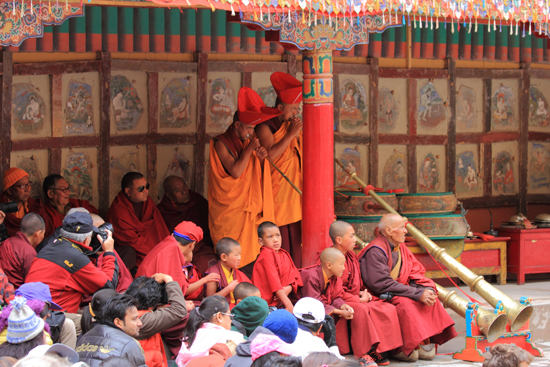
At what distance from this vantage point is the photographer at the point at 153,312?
461cm

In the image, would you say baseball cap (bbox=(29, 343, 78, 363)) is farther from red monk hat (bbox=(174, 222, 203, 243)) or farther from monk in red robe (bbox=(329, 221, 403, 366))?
monk in red robe (bbox=(329, 221, 403, 366))

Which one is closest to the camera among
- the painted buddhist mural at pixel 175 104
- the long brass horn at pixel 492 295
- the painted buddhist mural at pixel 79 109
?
the long brass horn at pixel 492 295

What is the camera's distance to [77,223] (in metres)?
4.98

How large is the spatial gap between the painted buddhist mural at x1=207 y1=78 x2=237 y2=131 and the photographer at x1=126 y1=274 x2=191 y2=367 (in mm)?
3945

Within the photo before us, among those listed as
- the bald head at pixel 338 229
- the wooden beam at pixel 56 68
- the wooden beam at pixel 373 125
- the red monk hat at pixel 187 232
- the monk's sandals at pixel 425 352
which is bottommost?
the monk's sandals at pixel 425 352

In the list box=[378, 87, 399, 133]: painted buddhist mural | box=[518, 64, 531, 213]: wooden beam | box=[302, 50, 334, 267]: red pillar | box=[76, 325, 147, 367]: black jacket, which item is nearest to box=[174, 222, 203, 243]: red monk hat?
box=[302, 50, 334, 267]: red pillar

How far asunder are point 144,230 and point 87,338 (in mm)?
3495

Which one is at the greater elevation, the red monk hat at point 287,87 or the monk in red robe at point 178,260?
the red monk hat at point 287,87

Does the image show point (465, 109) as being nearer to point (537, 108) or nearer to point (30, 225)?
point (537, 108)

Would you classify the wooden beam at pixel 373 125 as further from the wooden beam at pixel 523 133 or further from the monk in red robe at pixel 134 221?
the monk in red robe at pixel 134 221

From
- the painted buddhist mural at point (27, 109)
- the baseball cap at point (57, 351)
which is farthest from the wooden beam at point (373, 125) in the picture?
the baseball cap at point (57, 351)

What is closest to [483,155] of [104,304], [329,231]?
[329,231]

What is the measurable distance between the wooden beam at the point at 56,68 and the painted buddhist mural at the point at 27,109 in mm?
147

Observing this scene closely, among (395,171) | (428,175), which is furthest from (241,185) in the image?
(428,175)
